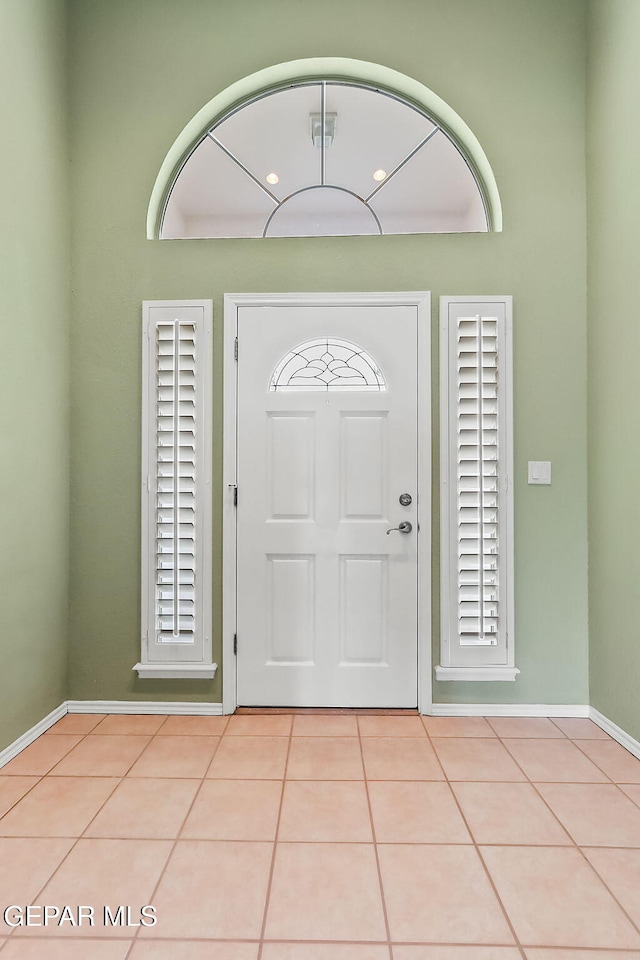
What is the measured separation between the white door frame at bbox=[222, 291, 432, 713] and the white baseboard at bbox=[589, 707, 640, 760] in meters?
0.74

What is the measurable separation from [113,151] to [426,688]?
2959mm

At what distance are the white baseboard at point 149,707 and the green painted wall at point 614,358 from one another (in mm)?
1794

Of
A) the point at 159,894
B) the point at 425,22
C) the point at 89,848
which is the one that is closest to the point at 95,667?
the point at 89,848

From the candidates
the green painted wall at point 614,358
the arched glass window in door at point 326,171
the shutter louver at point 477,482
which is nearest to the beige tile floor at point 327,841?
the green painted wall at point 614,358

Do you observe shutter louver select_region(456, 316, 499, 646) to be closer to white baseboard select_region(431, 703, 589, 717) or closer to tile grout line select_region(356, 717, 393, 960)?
white baseboard select_region(431, 703, 589, 717)

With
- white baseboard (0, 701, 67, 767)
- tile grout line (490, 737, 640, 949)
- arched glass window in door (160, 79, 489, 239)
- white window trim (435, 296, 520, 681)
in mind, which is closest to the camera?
tile grout line (490, 737, 640, 949)

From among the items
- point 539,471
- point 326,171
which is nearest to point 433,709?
point 539,471

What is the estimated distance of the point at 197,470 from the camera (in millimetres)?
2871

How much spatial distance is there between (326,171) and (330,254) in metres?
0.42

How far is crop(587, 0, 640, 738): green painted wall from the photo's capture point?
2457mm

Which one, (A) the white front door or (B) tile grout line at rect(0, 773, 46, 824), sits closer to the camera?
(B) tile grout line at rect(0, 773, 46, 824)

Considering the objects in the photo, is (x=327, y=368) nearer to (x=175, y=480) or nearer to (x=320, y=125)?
(x=175, y=480)

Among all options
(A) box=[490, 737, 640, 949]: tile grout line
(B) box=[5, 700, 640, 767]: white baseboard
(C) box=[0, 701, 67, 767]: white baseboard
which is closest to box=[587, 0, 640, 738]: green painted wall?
(B) box=[5, 700, 640, 767]: white baseboard

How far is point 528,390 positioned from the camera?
9.31ft
